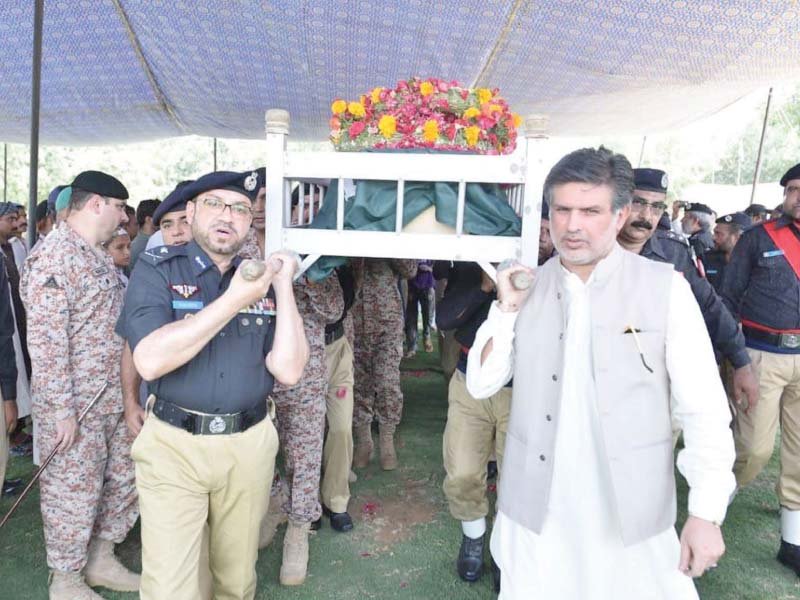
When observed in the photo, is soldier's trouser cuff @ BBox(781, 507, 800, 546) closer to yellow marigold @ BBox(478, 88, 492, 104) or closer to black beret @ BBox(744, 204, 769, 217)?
yellow marigold @ BBox(478, 88, 492, 104)

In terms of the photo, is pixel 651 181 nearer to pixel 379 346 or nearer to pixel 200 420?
pixel 200 420

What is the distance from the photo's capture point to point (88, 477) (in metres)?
2.46

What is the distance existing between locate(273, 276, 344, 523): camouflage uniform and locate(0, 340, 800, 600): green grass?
12.4 inches

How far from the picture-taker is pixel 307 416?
112 inches

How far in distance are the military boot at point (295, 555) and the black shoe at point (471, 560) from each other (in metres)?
0.75

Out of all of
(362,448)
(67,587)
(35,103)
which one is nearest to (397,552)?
(362,448)

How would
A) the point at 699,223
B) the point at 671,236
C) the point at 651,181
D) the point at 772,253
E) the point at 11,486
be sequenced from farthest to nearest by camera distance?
the point at 699,223 < the point at 11,486 < the point at 772,253 < the point at 671,236 < the point at 651,181

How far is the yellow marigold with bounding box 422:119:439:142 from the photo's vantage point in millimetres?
1987

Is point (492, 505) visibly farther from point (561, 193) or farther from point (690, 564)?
point (561, 193)

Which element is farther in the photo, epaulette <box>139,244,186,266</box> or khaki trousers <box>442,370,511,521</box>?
khaki trousers <box>442,370,511,521</box>

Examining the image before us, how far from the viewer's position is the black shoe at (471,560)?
2746 mm

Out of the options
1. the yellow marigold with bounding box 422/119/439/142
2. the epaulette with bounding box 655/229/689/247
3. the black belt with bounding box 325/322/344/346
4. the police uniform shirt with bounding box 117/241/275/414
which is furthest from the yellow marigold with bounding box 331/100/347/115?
the epaulette with bounding box 655/229/689/247

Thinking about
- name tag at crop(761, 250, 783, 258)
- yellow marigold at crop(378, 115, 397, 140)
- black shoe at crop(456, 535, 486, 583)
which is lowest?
black shoe at crop(456, 535, 486, 583)

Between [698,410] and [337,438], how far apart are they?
2027 mm
